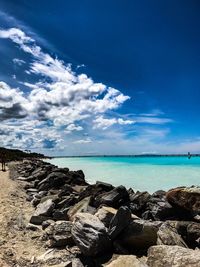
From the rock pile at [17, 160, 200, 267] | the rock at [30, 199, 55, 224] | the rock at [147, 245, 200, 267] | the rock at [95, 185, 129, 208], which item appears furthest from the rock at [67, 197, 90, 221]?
the rock at [147, 245, 200, 267]

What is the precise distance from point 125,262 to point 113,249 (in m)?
1.68

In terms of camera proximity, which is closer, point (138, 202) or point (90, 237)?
point (90, 237)

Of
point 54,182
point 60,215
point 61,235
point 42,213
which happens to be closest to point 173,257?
point 61,235

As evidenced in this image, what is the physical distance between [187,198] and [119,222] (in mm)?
2419

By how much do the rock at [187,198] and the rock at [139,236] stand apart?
166 cm

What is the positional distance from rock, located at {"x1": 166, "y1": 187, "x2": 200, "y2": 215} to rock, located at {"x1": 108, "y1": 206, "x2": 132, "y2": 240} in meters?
2.11

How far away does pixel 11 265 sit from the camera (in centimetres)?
667

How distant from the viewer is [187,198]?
8.68 m

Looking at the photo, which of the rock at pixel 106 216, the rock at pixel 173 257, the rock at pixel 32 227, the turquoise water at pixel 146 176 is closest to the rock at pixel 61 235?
the rock at pixel 106 216

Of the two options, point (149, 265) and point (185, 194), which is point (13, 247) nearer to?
point (149, 265)

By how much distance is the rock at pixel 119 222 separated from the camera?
7.27 meters

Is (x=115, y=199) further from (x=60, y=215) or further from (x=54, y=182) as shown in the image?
(x=54, y=182)

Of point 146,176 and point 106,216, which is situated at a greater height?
point 106,216

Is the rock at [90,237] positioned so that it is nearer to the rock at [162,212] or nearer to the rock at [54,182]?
the rock at [162,212]
